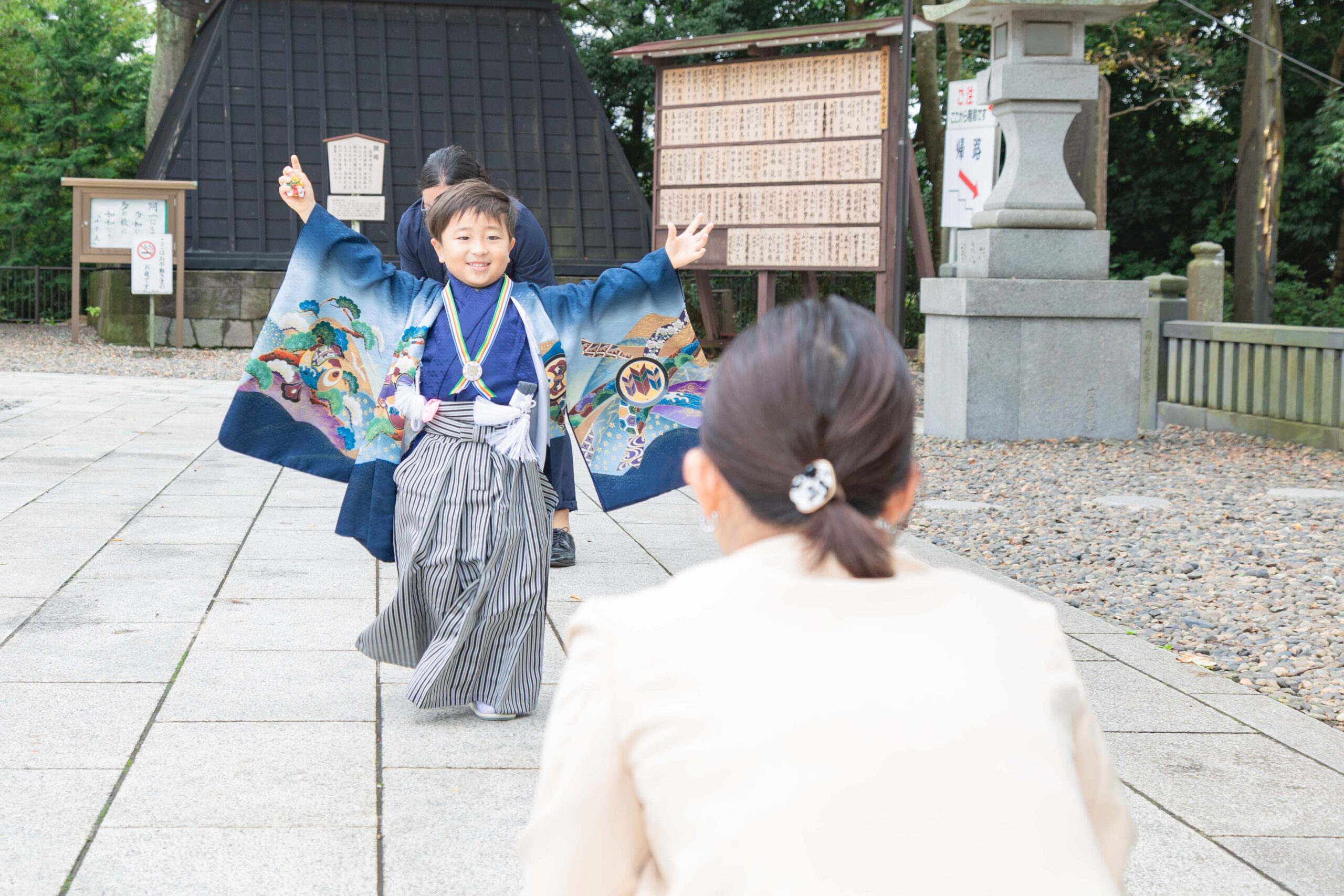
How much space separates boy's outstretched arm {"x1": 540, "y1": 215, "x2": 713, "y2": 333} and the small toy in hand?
71 cm

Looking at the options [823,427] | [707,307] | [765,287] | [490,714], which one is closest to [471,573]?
[490,714]

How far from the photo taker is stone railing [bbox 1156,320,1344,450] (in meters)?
10.1

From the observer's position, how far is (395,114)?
754 inches

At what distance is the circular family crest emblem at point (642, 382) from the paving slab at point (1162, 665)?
1701mm

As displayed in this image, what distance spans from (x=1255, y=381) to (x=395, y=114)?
12.3m

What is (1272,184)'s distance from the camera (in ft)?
57.4

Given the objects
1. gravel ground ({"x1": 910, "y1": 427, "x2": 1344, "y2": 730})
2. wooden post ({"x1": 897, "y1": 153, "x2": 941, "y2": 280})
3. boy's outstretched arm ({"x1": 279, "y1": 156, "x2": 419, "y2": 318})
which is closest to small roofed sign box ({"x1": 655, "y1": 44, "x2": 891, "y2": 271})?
wooden post ({"x1": 897, "y1": 153, "x2": 941, "y2": 280})

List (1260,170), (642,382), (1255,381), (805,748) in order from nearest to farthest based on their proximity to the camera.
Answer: (805,748)
(642,382)
(1255,381)
(1260,170)

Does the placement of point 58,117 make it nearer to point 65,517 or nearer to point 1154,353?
point 1154,353

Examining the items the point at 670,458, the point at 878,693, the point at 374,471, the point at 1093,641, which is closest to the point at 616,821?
the point at 878,693

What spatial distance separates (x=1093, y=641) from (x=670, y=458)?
1.59 m

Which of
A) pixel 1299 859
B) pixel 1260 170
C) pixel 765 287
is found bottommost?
pixel 1299 859

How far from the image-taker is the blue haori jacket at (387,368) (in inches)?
156

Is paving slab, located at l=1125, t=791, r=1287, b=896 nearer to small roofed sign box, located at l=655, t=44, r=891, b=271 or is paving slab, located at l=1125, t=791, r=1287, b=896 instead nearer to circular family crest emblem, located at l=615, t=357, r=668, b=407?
circular family crest emblem, located at l=615, t=357, r=668, b=407
